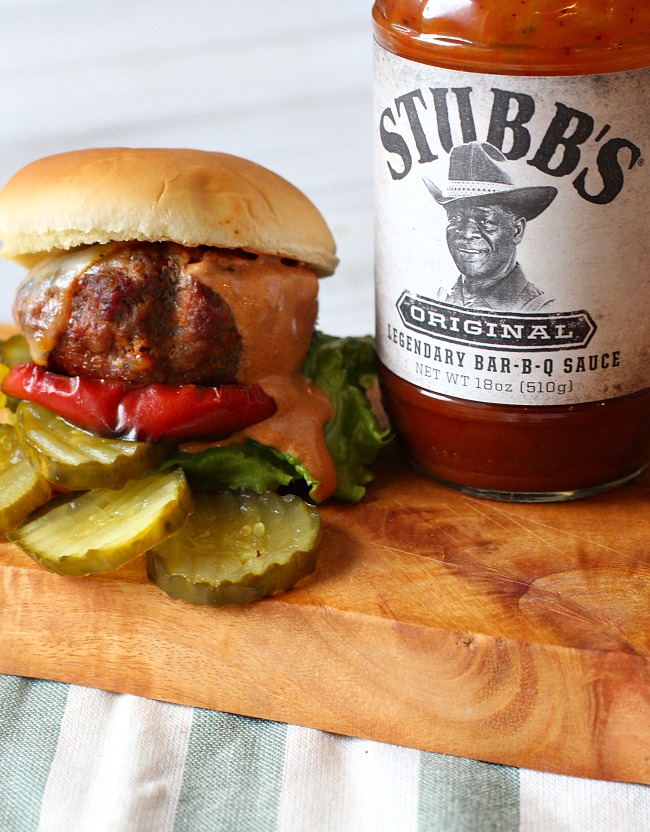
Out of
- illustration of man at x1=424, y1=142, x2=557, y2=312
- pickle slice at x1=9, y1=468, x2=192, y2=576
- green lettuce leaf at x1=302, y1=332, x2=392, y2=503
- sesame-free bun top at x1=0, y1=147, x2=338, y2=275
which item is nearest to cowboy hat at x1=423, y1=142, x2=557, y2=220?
illustration of man at x1=424, y1=142, x2=557, y2=312

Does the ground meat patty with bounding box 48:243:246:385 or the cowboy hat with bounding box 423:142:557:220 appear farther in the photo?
the ground meat patty with bounding box 48:243:246:385

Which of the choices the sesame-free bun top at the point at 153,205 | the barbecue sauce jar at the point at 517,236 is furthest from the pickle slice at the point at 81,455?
the barbecue sauce jar at the point at 517,236

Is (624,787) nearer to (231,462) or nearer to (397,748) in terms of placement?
(397,748)

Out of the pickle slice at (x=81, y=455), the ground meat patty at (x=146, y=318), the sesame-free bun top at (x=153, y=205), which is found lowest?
the pickle slice at (x=81, y=455)

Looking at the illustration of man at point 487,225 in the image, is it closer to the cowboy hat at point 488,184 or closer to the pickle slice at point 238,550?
the cowboy hat at point 488,184

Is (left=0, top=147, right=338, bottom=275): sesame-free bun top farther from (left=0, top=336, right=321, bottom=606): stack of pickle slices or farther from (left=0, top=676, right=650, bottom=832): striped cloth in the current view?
(left=0, top=676, right=650, bottom=832): striped cloth

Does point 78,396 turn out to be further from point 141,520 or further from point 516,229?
point 516,229

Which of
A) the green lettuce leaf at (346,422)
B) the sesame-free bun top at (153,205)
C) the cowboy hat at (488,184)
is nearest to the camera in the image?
the cowboy hat at (488,184)
